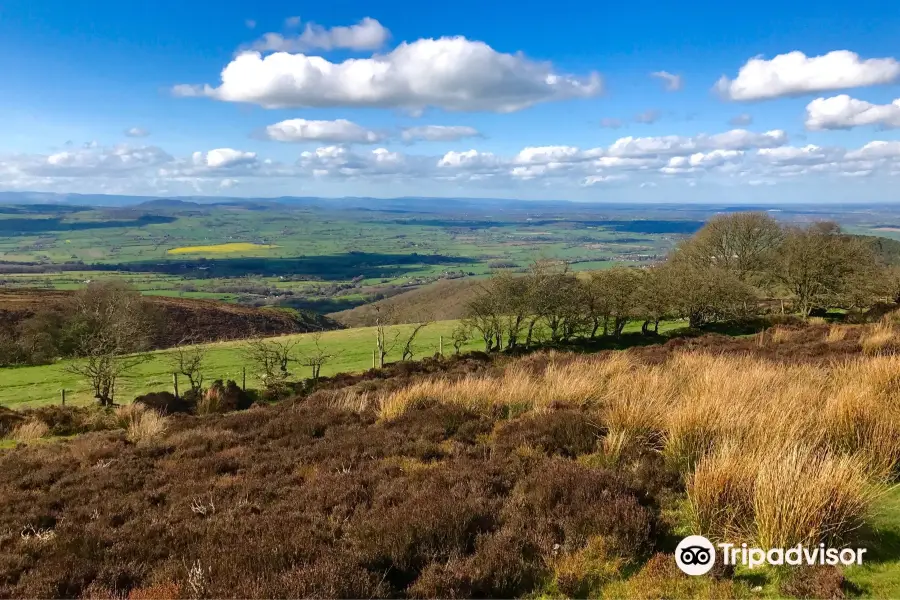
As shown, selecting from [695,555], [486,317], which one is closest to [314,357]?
[486,317]

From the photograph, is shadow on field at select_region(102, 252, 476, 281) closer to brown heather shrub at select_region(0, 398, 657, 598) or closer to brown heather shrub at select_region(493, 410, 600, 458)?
brown heather shrub at select_region(0, 398, 657, 598)

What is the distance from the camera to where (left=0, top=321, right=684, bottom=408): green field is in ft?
95.8

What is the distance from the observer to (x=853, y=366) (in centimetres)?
1048

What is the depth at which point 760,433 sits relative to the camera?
6.66 metres

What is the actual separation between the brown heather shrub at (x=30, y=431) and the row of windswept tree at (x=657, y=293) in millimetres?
26023

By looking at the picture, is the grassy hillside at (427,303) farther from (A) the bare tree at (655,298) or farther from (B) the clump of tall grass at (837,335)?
(B) the clump of tall grass at (837,335)

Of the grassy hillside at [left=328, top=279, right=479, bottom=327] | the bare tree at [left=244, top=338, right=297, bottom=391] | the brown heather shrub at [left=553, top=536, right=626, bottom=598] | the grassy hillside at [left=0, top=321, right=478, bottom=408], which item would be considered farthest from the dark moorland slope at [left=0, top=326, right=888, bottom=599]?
the grassy hillside at [left=328, top=279, right=479, bottom=327]

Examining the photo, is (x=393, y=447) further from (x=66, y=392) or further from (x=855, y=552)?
(x=66, y=392)

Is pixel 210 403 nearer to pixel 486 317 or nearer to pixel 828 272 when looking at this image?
pixel 486 317

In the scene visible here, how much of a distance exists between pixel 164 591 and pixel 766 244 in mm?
63253

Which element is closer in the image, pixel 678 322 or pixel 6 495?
pixel 6 495

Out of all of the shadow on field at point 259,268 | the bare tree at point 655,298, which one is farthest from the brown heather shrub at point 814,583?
the shadow on field at point 259,268

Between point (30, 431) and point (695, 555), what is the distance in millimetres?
21427

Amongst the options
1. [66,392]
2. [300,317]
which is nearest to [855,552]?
[66,392]
